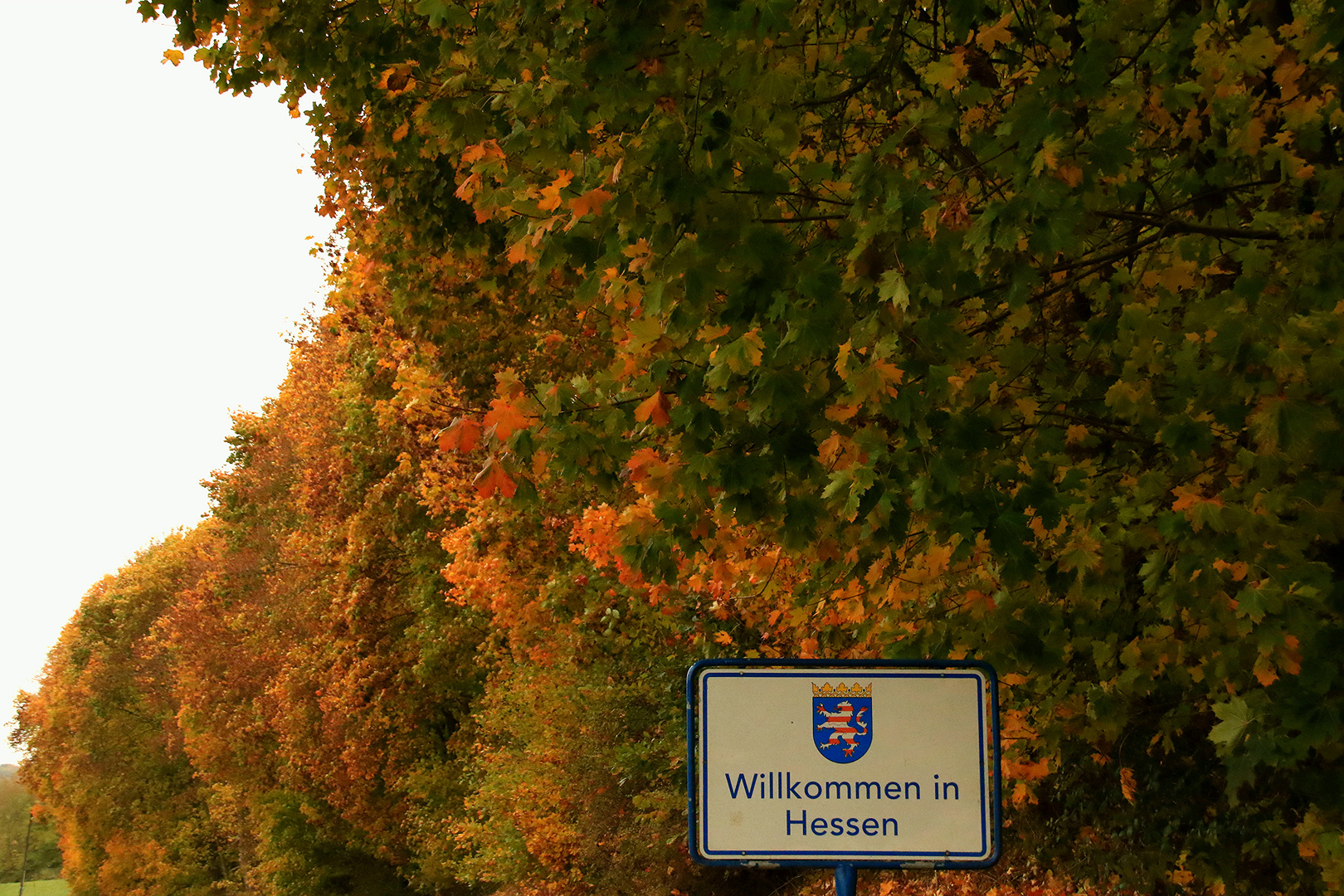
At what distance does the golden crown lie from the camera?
2924 mm

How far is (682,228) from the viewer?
4.86 m

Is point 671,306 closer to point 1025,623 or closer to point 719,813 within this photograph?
point 1025,623

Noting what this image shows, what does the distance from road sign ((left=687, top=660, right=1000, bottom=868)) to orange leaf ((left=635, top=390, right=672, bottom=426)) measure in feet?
7.57

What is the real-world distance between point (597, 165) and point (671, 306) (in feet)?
2.05

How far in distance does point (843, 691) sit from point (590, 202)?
255 cm

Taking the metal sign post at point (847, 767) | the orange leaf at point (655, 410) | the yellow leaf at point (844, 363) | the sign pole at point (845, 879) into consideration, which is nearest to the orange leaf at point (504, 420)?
the orange leaf at point (655, 410)

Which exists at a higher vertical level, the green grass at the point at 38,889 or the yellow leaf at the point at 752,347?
the yellow leaf at the point at 752,347

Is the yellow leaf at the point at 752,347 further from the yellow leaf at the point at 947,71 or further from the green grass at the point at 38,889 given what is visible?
the green grass at the point at 38,889

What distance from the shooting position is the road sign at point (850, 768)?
288cm

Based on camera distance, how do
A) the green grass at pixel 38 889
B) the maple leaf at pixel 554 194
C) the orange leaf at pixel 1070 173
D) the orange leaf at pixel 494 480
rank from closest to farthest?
1. the orange leaf at pixel 1070 173
2. the orange leaf at pixel 494 480
3. the maple leaf at pixel 554 194
4. the green grass at pixel 38 889

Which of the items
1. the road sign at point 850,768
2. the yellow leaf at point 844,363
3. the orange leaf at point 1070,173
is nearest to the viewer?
the road sign at point 850,768

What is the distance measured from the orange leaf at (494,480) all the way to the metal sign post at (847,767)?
7.34 ft

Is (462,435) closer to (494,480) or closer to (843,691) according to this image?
(494,480)

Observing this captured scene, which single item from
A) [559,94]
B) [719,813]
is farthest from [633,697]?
[719,813]
